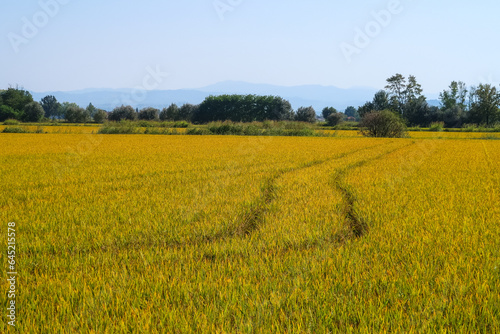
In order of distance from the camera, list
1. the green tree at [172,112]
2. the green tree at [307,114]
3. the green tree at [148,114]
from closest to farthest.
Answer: the green tree at [307,114]
the green tree at [148,114]
the green tree at [172,112]

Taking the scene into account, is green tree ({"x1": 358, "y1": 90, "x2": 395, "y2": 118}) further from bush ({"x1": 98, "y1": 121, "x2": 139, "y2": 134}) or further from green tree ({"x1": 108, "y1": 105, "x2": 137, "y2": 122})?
bush ({"x1": 98, "y1": 121, "x2": 139, "y2": 134})

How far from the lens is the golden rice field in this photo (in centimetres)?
208

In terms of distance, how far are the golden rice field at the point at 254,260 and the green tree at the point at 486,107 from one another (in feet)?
210

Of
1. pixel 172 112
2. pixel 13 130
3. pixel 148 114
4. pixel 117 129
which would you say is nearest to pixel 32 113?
pixel 148 114

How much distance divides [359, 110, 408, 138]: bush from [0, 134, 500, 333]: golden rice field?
93.0ft

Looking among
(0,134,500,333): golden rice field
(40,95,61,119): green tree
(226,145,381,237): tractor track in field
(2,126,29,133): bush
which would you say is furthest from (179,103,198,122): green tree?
(40,95,61,119): green tree

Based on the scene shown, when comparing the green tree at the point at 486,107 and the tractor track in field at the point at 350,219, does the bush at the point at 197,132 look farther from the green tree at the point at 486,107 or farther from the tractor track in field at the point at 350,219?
the green tree at the point at 486,107

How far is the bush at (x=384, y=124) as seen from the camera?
1282 inches

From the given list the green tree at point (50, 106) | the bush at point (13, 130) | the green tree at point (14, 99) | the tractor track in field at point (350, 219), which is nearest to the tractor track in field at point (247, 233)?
the tractor track in field at point (350, 219)

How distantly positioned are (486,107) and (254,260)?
231ft

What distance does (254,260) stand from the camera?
2.98 metres

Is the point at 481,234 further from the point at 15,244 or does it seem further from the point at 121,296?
the point at 15,244

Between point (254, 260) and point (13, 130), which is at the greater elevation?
point (13, 130)

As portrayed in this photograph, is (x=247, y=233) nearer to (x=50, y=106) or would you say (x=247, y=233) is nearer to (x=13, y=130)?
(x=13, y=130)
